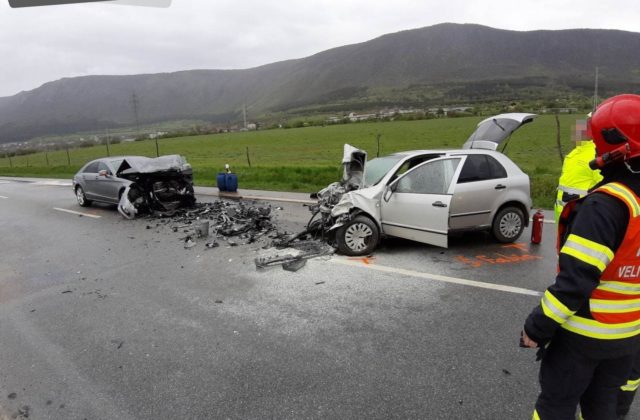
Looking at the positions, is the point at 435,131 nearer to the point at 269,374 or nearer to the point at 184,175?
the point at 184,175

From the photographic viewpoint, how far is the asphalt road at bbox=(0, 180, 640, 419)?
2.86 metres

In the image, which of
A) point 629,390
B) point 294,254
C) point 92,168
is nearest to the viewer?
point 629,390

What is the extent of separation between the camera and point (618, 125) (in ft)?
5.48

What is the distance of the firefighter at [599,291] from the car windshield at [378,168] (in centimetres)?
461

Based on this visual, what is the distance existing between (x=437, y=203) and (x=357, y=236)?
1335 millimetres

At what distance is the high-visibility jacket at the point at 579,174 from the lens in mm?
3725

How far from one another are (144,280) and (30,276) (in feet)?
6.68

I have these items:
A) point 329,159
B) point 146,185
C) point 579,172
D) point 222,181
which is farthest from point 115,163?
point 329,159

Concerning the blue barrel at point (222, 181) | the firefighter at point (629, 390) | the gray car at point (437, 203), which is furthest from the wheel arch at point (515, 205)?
the blue barrel at point (222, 181)

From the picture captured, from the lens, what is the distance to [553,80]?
151750mm

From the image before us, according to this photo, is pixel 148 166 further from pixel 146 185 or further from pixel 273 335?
pixel 273 335

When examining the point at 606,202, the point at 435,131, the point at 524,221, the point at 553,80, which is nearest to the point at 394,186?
the point at 524,221

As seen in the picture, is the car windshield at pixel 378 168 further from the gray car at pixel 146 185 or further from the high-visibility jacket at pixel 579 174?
the gray car at pixel 146 185

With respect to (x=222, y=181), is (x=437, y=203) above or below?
above
